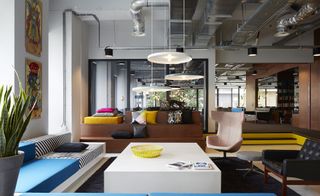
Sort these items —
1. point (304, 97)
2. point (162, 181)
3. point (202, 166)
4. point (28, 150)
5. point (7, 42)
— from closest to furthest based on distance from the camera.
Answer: point (162, 181) < point (202, 166) < point (28, 150) < point (7, 42) < point (304, 97)

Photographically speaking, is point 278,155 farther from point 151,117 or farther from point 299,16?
point 151,117

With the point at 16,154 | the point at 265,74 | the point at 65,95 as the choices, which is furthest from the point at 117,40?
the point at 265,74

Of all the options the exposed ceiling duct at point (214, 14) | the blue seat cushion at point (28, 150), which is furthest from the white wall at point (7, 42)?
the exposed ceiling duct at point (214, 14)

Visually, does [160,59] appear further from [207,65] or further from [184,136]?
[207,65]

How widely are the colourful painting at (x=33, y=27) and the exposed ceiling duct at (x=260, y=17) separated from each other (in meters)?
3.99

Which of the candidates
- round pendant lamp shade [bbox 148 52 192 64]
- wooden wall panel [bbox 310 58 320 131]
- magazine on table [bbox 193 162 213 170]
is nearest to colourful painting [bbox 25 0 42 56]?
round pendant lamp shade [bbox 148 52 192 64]

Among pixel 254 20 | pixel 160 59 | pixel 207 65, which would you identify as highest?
pixel 254 20

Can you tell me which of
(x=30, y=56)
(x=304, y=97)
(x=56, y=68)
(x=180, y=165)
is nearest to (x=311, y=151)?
(x=180, y=165)

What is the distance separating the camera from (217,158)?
19.2 ft

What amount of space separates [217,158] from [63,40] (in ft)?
15.8

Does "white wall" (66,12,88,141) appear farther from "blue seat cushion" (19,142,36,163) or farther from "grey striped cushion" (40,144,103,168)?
"blue seat cushion" (19,142,36,163)

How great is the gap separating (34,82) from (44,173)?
192 centimetres

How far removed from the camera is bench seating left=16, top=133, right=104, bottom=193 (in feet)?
9.21

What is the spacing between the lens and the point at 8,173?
1.65m
